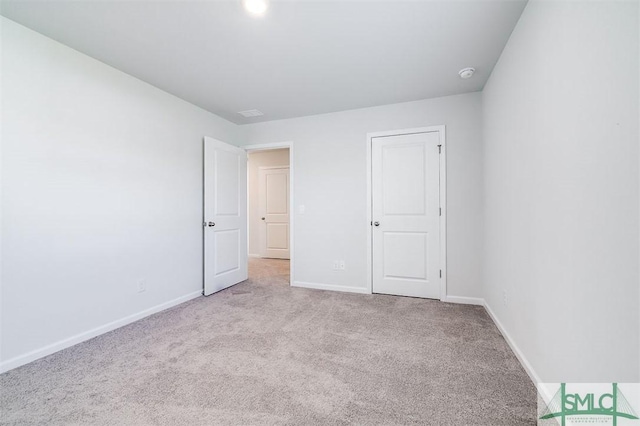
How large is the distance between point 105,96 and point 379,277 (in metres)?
3.48

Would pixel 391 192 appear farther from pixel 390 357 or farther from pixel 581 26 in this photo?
pixel 581 26

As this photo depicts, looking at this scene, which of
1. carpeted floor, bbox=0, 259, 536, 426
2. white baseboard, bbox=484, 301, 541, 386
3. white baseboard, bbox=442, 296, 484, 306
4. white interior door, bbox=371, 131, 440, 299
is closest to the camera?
carpeted floor, bbox=0, 259, 536, 426

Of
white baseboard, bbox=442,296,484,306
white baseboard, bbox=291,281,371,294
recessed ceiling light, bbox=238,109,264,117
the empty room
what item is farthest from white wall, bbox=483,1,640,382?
recessed ceiling light, bbox=238,109,264,117

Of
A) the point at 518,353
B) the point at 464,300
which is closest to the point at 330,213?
the point at 464,300

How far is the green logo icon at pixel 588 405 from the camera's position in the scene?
971mm

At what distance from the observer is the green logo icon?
3.19 feet

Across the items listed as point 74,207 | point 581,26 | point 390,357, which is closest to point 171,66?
point 74,207

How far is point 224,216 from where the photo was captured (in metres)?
3.77

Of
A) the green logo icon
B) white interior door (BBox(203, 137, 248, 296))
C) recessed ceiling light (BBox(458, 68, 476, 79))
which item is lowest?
the green logo icon

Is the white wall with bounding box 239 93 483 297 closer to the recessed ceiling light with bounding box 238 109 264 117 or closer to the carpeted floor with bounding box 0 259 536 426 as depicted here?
Answer: the recessed ceiling light with bounding box 238 109 264 117

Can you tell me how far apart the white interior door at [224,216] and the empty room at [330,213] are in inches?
1.6

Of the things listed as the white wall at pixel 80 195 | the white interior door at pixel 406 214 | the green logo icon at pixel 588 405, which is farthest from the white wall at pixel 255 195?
the green logo icon at pixel 588 405

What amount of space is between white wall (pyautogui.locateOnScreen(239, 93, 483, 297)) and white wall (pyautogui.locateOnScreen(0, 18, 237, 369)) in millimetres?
1532

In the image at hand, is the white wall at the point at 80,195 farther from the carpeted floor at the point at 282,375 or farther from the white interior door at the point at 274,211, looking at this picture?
the white interior door at the point at 274,211
